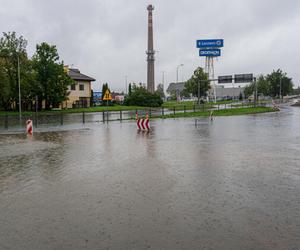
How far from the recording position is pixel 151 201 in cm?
661

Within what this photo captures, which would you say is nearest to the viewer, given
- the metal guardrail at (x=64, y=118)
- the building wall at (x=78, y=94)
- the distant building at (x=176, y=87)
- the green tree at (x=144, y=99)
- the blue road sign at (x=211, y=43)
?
the metal guardrail at (x=64, y=118)

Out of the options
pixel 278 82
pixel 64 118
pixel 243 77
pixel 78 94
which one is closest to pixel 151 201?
pixel 64 118

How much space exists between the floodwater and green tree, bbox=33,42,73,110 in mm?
47232

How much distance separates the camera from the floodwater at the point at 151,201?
4.86 meters

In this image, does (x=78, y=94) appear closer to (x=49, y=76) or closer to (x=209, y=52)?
(x=49, y=76)

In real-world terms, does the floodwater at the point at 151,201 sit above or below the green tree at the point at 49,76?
below

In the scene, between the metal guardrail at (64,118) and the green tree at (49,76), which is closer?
the metal guardrail at (64,118)

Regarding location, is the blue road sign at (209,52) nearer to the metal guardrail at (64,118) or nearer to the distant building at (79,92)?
the distant building at (79,92)

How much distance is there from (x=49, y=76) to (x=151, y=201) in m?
54.5

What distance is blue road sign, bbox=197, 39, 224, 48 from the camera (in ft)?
236

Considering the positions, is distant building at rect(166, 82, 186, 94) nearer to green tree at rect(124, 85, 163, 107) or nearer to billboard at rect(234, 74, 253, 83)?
green tree at rect(124, 85, 163, 107)

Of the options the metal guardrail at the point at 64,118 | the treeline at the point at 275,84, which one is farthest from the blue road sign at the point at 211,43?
the treeline at the point at 275,84

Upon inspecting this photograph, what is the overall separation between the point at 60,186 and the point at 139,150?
5.98 m

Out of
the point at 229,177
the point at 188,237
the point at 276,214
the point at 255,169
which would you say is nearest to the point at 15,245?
the point at 188,237
